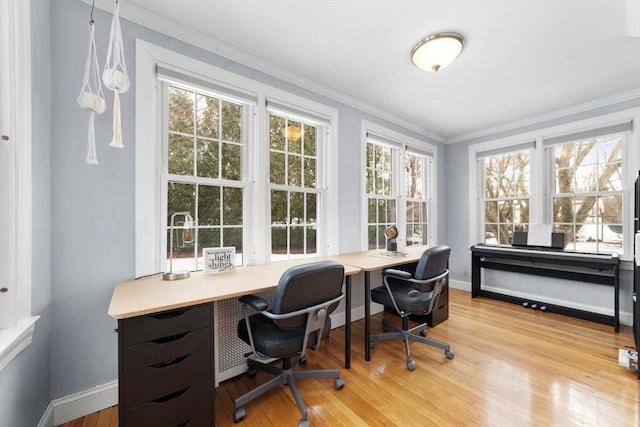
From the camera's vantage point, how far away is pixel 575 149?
11.2 feet

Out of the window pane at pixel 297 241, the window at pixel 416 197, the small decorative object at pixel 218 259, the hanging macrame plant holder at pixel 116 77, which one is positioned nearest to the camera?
the hanging macrame plant holder at pixel 116 77

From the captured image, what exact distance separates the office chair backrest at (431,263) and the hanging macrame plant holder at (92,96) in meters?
2.36

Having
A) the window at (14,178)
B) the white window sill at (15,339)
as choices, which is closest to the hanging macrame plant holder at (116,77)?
the window at (14,178)

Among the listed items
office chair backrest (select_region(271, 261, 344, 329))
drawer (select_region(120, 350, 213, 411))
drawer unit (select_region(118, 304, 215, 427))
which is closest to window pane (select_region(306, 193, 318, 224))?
office chair backrest (select_region(271, 261, 344, 329))

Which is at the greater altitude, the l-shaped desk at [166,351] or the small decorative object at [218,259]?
the small decorative object at [218,259]

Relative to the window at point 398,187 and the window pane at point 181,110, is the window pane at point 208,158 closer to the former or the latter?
the window pane at point 181,110

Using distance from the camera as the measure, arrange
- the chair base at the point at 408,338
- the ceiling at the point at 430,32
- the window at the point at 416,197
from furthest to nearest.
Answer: the window at the point at 416,197
the chair base at the point at 408,338
the ceiling at the point at 430,32

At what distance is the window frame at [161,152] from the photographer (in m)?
1.79

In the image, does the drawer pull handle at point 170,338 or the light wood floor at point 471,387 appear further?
the light wood floor at point 471,387

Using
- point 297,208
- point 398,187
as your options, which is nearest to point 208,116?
point 297,208

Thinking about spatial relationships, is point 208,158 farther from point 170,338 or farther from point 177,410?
point 177,410

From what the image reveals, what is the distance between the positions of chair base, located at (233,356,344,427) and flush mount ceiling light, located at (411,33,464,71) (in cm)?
261

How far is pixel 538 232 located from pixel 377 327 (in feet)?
8.71

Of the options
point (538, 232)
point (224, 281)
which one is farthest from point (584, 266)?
point (224, 281)
